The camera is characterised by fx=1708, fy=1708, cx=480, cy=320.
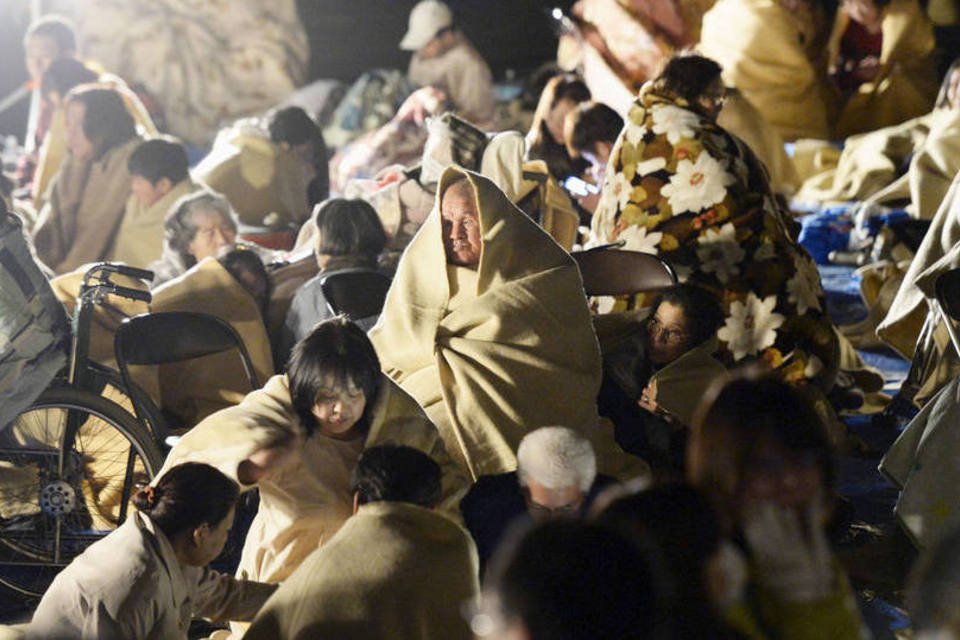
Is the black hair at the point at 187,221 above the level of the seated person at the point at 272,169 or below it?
above

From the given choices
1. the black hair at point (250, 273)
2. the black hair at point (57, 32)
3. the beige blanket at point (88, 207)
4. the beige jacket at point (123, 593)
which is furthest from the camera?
the black hair at point (57, 32)

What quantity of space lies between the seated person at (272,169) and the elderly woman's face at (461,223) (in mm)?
3051

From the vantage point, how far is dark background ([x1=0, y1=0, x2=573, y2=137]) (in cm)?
1298

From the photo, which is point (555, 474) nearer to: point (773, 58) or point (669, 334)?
point (669, 334)

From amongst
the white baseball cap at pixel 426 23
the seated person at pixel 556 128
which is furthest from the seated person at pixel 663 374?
the white baseball cap at pixel 426 23

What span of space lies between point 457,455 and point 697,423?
159 cm

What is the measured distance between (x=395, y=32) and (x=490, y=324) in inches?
345

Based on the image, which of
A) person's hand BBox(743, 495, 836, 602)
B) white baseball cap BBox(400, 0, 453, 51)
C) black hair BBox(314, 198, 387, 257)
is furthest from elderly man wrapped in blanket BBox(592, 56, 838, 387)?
white baseball cap BBox(400, 0, 453, 51)

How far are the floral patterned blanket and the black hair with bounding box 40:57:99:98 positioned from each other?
4.72m

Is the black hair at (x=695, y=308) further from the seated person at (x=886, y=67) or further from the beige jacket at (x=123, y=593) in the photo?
the seated person at (x=886, y=67)

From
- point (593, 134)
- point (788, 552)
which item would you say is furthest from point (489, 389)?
point (593, 134)

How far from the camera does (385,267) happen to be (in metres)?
5.76

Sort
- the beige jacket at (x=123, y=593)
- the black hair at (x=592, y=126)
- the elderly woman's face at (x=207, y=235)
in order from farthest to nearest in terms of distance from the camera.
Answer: the black hair at (x=592, y=126), the elderly woman's face at (x=207, y=235), the beige jacket at (x=123, y=593)

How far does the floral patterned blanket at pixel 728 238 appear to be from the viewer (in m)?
5.68
